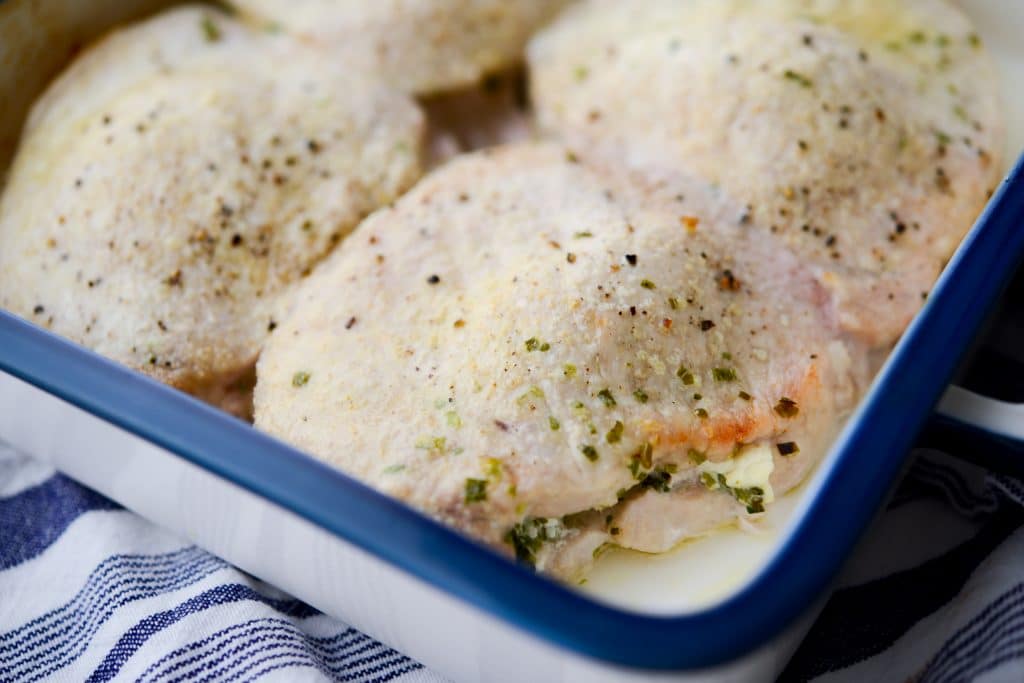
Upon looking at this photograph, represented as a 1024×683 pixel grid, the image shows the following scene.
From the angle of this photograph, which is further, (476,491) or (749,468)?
(749,468)

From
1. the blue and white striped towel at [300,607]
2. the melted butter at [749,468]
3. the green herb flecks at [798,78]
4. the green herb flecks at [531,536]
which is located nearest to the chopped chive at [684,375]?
the melted butter at [749,468]

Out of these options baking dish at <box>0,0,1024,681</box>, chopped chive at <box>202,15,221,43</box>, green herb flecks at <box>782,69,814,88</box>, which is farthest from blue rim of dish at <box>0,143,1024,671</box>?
chopped chive at <box>202,15,221,43</box>

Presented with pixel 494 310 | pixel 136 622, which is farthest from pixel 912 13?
pixel 136 622

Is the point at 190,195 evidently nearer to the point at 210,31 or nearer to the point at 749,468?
the point at 210,31

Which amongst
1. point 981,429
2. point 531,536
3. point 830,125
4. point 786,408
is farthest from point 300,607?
point 830,125

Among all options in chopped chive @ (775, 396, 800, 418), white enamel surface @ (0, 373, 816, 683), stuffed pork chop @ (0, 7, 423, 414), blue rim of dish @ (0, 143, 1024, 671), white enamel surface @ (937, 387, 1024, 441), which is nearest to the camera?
blue rim of dish @ (0, 143, 1024, 671)

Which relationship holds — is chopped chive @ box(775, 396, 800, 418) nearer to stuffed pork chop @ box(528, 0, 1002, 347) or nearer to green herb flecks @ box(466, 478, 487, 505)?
stuffed pork chop @ box(528, 0, 1002, 347)

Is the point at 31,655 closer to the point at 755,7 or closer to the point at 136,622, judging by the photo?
the point at 136,622
